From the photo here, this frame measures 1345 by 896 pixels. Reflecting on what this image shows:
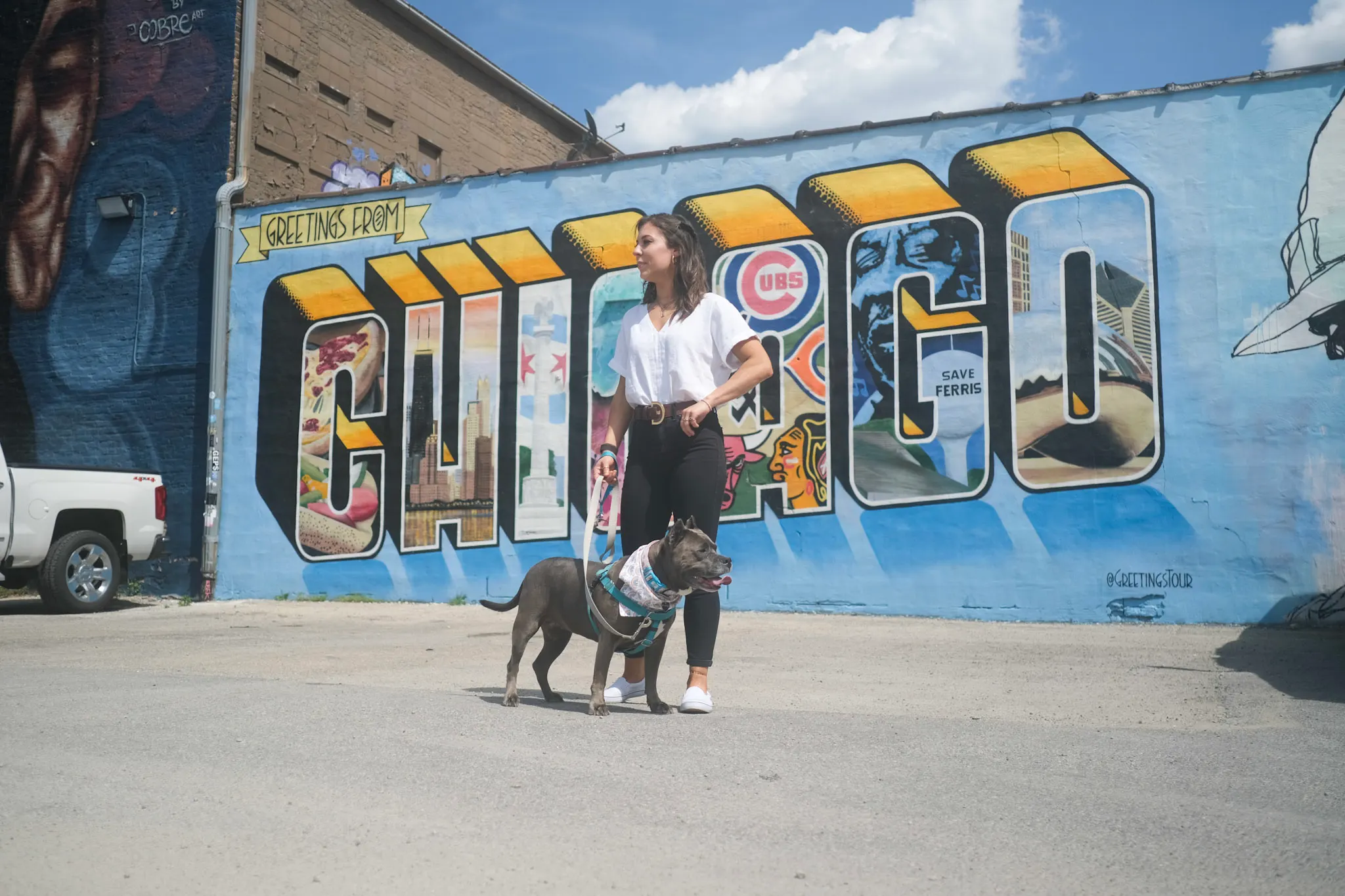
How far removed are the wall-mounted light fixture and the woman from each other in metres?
10.4

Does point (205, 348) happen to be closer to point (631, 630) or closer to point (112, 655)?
point (112, 655)

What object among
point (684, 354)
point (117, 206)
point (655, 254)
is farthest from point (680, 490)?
point (117, 206)

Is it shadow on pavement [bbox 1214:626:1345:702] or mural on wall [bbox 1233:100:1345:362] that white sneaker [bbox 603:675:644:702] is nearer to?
shadow on pavement [bbox 1214:626:1345:702]

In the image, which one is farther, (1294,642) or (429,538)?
(429,538)

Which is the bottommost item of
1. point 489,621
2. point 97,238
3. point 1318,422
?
point 489,621

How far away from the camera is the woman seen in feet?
14.0

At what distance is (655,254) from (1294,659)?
4.66 meters

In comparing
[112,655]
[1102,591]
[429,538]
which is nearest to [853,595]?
[1102,591]

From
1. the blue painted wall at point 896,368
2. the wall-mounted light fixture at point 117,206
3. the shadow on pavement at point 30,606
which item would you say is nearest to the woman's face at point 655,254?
the blue painted wall at point 896,368

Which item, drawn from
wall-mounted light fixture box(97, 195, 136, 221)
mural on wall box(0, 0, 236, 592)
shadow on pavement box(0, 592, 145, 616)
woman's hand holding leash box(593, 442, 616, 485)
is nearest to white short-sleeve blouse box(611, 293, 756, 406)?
woman's hand holding leash box(593, 442, 616, 485)

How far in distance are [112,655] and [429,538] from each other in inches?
182

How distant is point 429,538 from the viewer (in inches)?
440

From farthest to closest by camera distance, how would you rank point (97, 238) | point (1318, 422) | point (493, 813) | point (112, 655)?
1. point (97, 238)
2. point (1318, 422)
3. point (112, 655)
4. point (493, 813)

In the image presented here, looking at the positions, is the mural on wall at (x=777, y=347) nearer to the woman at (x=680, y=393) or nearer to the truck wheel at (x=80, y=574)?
the woman at (x=680, y=393)
